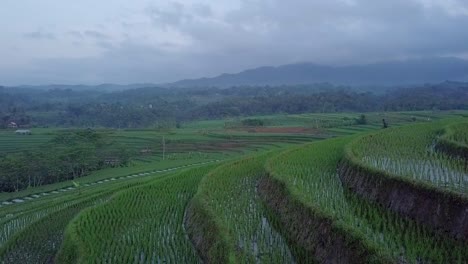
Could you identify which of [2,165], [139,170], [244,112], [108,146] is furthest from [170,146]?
[244,112]

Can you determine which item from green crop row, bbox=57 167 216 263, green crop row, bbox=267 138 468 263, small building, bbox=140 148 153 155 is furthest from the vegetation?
small building, bbox=140 148 153 155

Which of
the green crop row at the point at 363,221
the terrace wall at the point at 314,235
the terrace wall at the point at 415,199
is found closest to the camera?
the green crop row at the point at 363,221

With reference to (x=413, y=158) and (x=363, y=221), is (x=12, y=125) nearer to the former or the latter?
(x=413, y=158)

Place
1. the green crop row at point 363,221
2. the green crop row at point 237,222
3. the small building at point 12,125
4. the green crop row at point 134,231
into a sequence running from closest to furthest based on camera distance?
1. the green crop row at point 363,221
2. the green crop row at point 237,222
3. the green crop row at point 134,231
4. the small building at point 12,125

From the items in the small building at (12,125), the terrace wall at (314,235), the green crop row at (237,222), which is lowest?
the small building at (12,125)

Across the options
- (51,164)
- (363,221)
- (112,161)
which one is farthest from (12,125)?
(363,221)

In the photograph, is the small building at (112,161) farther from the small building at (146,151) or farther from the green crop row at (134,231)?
the green crop row at (134,231)

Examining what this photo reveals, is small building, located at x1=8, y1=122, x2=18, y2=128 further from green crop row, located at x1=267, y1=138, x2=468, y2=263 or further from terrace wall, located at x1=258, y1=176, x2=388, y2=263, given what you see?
terrace wall, located at x1=258, y1=176, x2=388, y2=263

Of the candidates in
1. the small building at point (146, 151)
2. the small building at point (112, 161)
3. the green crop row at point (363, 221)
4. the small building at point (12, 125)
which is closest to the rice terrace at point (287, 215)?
the green crop row at point (363, 221)
